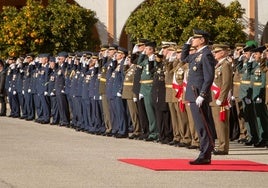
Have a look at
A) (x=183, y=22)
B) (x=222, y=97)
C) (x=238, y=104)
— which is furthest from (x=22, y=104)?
(x=222, y=97)

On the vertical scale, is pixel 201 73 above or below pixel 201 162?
above

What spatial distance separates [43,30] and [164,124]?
1647 centimetres

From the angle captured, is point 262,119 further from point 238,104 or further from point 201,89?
point 201,89

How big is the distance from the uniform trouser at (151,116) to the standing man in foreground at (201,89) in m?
4.50

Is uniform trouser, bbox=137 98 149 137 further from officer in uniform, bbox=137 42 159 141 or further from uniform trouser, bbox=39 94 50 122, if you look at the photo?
uniform trouser, bbox=39 94 50 122

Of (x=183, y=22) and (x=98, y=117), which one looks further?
(x=183, y=22)

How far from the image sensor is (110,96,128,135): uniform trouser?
21922 millimetres

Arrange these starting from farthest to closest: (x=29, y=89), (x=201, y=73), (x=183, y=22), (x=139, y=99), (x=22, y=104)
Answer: (x=183, y=22) < (x=22, y=104) < (x=29, y=89) < (x=139, y=99) < (x=201, y=73)

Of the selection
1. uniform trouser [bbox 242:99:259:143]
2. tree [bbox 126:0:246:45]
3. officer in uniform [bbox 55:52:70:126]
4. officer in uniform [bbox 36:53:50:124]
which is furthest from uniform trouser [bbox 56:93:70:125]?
tree [bbox 126:0:246:45]

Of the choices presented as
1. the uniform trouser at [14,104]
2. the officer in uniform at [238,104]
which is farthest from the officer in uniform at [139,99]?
the uniform trouser at [14,104]

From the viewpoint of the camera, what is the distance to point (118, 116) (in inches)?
869

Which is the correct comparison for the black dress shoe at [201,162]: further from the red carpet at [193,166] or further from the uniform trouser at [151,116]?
the uniform trouser at [151,116]

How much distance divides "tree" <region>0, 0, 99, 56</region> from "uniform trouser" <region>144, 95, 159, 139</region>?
50.2ft

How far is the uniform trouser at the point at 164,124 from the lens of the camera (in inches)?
795
